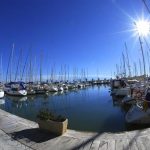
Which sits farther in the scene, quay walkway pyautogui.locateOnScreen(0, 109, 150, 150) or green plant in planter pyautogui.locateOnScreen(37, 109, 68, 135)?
green plant in planter pyautogui.locateOnScreen(37, 109, 68, 135)

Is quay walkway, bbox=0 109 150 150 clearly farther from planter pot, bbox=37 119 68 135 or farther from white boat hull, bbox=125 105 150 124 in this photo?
white boat hull, bbox=125 105 150 124

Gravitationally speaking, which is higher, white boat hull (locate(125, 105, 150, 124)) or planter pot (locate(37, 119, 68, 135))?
planter pot (locate(37, 119, 68, 135))

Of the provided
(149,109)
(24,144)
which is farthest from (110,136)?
(149,109)

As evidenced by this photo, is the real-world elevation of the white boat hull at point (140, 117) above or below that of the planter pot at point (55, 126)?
below

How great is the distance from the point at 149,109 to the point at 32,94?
3671cm

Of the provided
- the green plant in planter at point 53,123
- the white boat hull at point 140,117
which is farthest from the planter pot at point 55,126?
the white boat hull at point 140,117

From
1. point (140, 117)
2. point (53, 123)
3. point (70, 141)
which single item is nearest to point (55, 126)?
point (53, 123)

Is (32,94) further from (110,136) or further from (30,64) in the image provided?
(110,136)

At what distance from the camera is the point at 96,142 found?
8180mm

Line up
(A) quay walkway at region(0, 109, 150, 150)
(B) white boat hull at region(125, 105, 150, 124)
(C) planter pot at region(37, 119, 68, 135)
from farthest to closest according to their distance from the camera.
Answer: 1. (B) white boat hull at region(125, 105, 150, 124)
2. (C) planter pot at region(37, 119, 68, 135)
3. (A) quay walkway at region(0, 109, 150, 150)

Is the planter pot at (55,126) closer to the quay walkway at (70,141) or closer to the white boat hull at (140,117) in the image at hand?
the quay walkway at (70,141)

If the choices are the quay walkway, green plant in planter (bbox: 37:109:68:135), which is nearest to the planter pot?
green plant in planter (bbox: 37:109:68:135)

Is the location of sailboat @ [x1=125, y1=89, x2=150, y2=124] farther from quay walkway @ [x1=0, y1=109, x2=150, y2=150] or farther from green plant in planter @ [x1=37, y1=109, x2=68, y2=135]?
green plant in planter @ [x1=37, y1=109, x2=68, y2=135]

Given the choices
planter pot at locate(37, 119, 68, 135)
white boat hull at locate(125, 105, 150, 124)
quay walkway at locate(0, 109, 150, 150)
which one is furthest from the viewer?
white boat hull at locate(125, 105, 150, 124)
